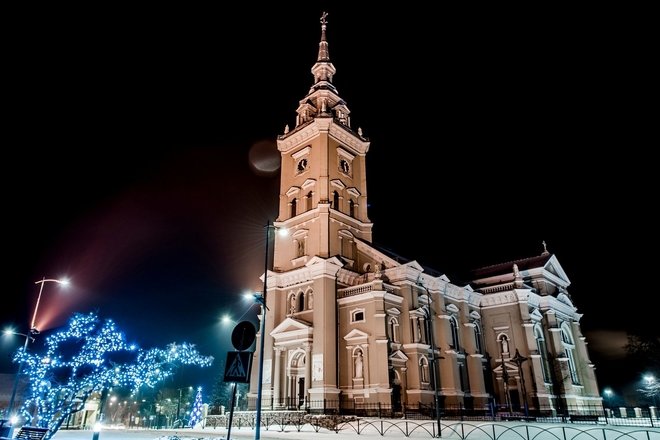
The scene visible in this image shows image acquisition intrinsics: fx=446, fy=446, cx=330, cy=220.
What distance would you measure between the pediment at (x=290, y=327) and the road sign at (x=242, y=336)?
2417cm

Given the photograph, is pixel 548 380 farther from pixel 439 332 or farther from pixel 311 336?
pixel 311 336

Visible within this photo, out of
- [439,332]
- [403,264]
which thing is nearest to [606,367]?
[439,332]

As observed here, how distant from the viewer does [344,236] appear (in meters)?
42.1

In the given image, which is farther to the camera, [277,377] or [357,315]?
[357,315]

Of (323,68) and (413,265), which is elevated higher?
(323,68)

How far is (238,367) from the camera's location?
1095 centimetres

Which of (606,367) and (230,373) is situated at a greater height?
(606,367)

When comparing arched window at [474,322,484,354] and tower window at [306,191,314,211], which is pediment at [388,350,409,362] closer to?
arched window at [474,322,484,354]

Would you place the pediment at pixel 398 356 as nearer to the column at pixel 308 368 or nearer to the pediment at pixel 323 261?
the column at pixel 308 368

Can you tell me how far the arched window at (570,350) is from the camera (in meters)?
47.6

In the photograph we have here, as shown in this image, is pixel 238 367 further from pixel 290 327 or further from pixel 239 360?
pixel 290 327

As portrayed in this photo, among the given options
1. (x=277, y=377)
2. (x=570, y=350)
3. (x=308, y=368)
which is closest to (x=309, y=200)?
(x=308, y=368)

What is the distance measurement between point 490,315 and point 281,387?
24.4 meters

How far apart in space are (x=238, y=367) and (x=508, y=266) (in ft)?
162
